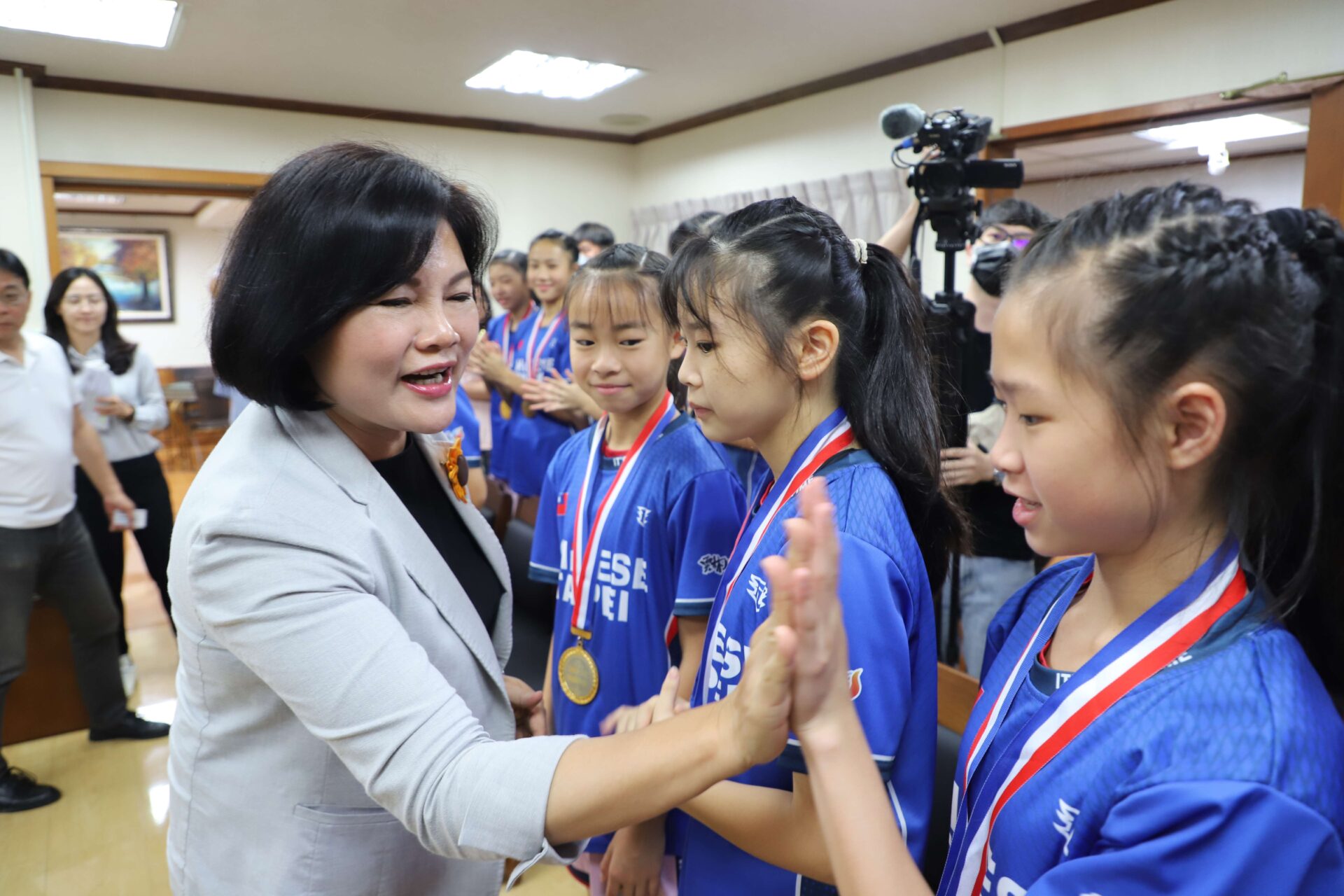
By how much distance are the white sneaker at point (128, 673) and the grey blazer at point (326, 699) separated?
9.23ft

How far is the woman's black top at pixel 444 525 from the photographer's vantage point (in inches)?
45.0

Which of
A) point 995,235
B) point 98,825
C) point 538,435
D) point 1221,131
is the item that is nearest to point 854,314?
point 995,235

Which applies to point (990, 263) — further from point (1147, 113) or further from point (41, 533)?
point (41, 533)

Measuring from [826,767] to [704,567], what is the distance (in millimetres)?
719

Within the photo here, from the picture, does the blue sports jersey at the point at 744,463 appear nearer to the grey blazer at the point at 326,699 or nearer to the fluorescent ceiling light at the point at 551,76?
the grey blazer at the point at 326,699

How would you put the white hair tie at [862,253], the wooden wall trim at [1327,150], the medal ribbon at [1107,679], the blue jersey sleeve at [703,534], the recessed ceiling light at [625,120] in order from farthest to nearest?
the recessed ceiling light at [625,120] → the wooden wall trim at [1327,150] → the blue jersey sleeve at [703,534] → the white hair tie at [862,253] → the medal ribbon at [1107,679]

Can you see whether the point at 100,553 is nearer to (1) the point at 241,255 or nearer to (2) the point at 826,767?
(1) the point at 241,255

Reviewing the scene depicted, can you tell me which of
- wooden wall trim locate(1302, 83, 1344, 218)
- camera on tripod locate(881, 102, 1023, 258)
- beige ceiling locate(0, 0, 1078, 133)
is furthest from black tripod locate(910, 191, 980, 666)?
beige ceiling locate(0, 0, 1078, 133)

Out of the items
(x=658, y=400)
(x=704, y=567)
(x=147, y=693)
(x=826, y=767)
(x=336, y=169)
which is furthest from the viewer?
(x=147, y=693)

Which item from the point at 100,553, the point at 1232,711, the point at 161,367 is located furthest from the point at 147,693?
the point at 161,367

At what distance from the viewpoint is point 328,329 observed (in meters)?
0.90

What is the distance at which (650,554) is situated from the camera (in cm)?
155

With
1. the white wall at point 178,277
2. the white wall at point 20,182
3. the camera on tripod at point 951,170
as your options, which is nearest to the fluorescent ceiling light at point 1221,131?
the camera on tripod at point 951,170

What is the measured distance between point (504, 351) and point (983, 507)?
285 cm
